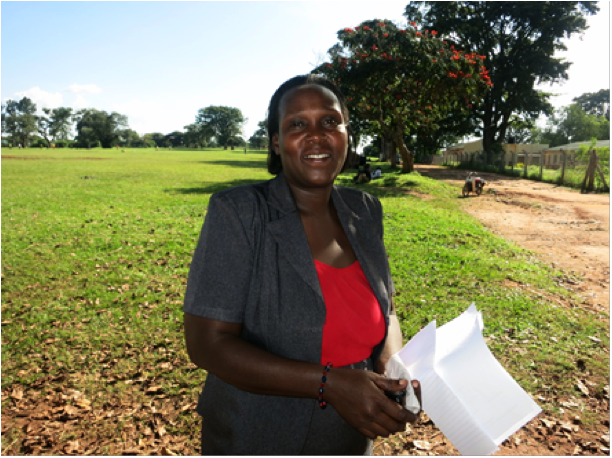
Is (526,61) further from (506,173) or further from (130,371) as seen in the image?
(130,371)

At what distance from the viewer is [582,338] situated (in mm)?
5172

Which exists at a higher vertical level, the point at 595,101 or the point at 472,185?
the point at 595,101

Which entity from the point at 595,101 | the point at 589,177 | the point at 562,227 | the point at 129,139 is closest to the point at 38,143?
the point at 129,139

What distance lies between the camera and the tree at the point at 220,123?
12756cm

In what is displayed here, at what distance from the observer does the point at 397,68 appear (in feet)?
61.2

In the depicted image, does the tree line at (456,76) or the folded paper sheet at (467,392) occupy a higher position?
the tree line at (456,76)

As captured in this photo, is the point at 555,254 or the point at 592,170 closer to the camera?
the point at 555,254

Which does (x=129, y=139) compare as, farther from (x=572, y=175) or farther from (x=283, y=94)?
(x=283, y=94)

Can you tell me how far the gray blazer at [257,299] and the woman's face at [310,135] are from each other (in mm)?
185

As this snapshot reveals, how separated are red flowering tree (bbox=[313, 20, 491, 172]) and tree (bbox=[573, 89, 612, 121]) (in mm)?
68455

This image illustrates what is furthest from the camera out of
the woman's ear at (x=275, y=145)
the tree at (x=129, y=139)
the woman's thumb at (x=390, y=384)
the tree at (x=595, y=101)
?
the tree at (x=129, y=139)

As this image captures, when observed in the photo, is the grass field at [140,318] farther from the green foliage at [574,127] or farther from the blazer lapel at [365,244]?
the green foliage at [574,127]

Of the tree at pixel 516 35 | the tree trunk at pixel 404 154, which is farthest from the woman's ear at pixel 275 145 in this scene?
the tree at pixel 516 35

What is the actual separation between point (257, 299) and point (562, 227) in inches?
498
